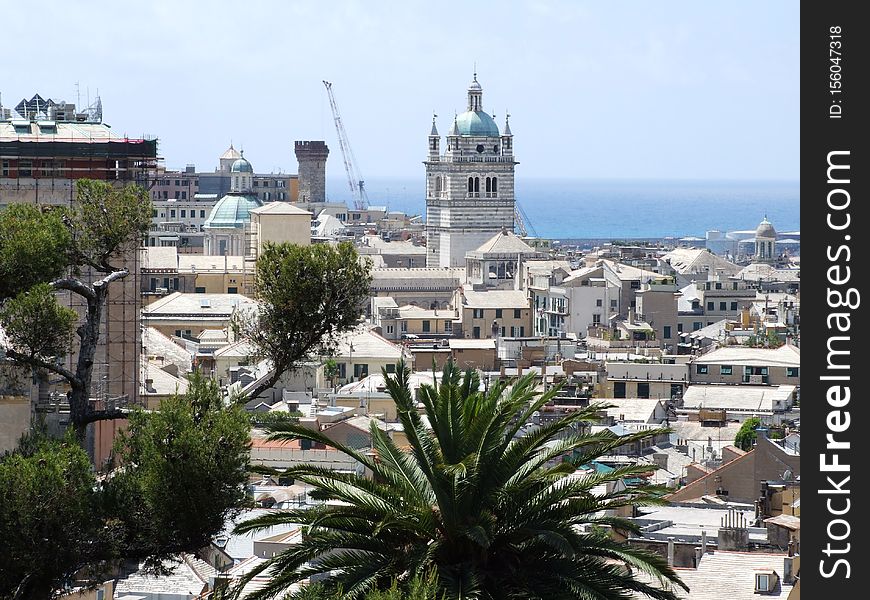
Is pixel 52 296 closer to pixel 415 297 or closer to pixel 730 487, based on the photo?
pixel 730 487

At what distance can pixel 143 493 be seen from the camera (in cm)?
Result: 1856

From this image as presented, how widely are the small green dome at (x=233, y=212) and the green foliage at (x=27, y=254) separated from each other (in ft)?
338

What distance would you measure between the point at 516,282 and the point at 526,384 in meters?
85.2

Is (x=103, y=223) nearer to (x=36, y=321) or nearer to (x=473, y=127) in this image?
(x=36, y=321)

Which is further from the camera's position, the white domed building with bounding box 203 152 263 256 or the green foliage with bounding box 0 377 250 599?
the white domed building with bounding box 203 152 263 256

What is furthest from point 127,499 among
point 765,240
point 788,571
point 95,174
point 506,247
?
point 765,240

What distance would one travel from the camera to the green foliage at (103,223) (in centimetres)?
2170

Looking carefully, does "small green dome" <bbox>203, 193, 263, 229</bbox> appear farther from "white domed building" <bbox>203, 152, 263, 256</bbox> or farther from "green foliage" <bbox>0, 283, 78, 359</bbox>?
"green foliage" <bbox>0, 283, 78, 359</bbox>

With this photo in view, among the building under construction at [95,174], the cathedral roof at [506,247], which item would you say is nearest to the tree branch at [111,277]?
the building under construction at [95,174]

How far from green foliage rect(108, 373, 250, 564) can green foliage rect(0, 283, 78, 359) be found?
5.09ft

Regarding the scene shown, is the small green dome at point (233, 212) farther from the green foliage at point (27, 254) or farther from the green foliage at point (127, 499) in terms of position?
the green foliage at point (127, 499)

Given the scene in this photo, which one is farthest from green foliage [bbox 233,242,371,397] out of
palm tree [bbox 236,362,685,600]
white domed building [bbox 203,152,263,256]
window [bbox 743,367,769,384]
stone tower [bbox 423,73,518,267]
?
stone tower [bbox 423,73,518,267]

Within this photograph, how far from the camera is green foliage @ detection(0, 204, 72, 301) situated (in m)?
20.3
